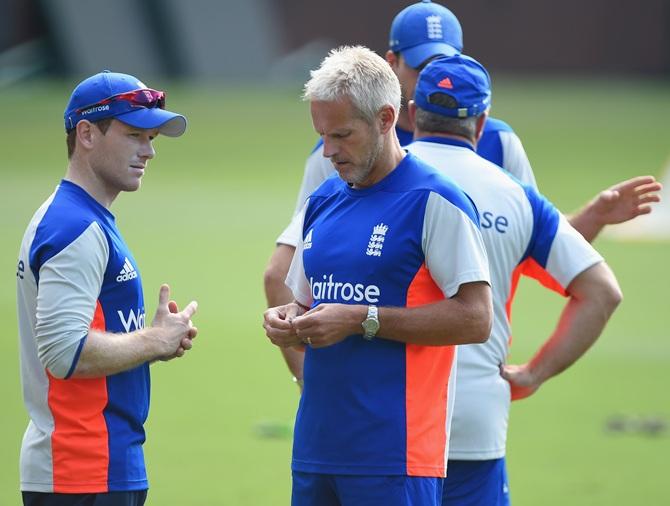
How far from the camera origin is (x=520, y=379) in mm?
4711

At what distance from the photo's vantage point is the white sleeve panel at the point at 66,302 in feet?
12.6

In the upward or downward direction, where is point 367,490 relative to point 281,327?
downward

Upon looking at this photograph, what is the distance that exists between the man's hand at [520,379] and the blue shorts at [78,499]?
1.55m

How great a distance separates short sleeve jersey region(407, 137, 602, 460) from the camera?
448 centimetres

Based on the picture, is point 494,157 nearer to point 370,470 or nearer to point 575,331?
point 575,331

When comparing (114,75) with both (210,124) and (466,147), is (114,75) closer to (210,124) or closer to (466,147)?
(466,147)

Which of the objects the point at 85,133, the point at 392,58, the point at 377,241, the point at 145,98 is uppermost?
the point at 392,58

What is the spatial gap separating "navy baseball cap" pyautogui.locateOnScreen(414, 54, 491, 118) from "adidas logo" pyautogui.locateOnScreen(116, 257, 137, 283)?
1300mm

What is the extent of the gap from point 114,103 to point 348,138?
88cm

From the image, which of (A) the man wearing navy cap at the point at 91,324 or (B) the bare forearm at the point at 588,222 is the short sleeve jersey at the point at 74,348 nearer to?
(A) the man wearing navy cap at the point at 91,324

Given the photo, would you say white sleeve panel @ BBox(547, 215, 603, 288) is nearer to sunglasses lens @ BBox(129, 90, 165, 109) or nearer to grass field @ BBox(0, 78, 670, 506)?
sunglasses lens @ BBox(129, 90, 165, 109)

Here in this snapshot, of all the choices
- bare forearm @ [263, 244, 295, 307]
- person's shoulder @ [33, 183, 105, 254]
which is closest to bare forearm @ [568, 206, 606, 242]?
bare forearm @ [263, 244, 295, 307]

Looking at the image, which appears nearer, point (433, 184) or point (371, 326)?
point (371, 326)

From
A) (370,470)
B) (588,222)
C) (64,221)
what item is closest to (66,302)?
(64,221)
